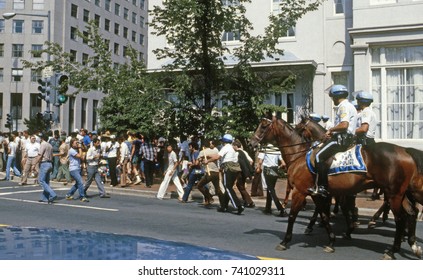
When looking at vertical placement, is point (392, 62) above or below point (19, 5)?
below

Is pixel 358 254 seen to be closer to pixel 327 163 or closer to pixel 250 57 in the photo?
pixel 327 163

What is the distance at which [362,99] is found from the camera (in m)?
7.99

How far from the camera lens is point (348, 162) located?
6.90 metres

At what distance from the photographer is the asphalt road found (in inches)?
277

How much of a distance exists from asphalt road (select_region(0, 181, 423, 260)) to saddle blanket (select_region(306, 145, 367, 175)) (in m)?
1.24

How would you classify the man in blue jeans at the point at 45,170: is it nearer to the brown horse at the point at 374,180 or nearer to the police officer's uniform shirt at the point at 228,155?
the police officer's uniform shirt at the point at 228,155

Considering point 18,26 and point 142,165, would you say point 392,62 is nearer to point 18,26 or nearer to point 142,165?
point 142,165

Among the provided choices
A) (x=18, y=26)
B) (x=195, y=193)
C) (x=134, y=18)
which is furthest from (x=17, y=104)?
(x=195, y=193)

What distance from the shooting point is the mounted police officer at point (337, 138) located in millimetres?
7055

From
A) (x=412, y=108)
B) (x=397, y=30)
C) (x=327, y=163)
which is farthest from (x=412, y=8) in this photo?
(x=327, y=163)

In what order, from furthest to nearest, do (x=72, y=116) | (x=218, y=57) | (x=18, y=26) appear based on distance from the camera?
(x=18, y=26), (x=72, y=116), (x=218, y=57)

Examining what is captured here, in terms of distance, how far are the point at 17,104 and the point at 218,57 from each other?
164ft

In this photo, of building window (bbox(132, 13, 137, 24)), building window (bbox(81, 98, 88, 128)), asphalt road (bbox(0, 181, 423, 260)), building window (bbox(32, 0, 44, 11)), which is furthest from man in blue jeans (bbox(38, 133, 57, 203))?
building window (bbox(132, 13, 137, 24))

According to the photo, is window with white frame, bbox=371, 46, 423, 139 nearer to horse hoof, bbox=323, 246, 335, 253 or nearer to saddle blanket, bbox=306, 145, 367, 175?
saddle blanket, bbox=306, 145, 367, 175
